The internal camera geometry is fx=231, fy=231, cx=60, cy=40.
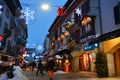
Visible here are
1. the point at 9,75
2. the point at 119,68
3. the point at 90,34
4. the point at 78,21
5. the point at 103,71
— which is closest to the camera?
the point at 9,75

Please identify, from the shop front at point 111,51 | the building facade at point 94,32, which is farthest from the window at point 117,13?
the shop front at point 111,51

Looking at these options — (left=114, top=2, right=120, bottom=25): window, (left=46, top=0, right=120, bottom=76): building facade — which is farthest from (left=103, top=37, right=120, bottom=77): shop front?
(left=114, top=2, right=120, bottom=25): window

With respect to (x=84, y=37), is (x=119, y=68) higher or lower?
lower

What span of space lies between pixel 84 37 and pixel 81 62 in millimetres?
8548

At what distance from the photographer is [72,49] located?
32.1 metres

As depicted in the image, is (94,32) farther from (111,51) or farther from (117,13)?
(117,13)

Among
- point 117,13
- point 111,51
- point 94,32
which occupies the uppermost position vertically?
point 117,13

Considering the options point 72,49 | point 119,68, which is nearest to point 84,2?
point 72,49

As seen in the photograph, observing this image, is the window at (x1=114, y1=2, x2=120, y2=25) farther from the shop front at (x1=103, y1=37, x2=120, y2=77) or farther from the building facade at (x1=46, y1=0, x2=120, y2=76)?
the shop front at (x1=103, y1=37, x2=120, y2=77)

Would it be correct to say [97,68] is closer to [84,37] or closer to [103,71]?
[103,71]

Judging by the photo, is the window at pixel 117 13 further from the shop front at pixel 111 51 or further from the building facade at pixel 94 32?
the shop front at pixel 111 51

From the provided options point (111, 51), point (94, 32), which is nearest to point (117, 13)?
point (111, 51)

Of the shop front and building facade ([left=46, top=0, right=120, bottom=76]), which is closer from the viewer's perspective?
building facade ([left=46, top=0, right=120, bottom=76])

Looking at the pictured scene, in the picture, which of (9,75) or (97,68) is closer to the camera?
(9,75)
